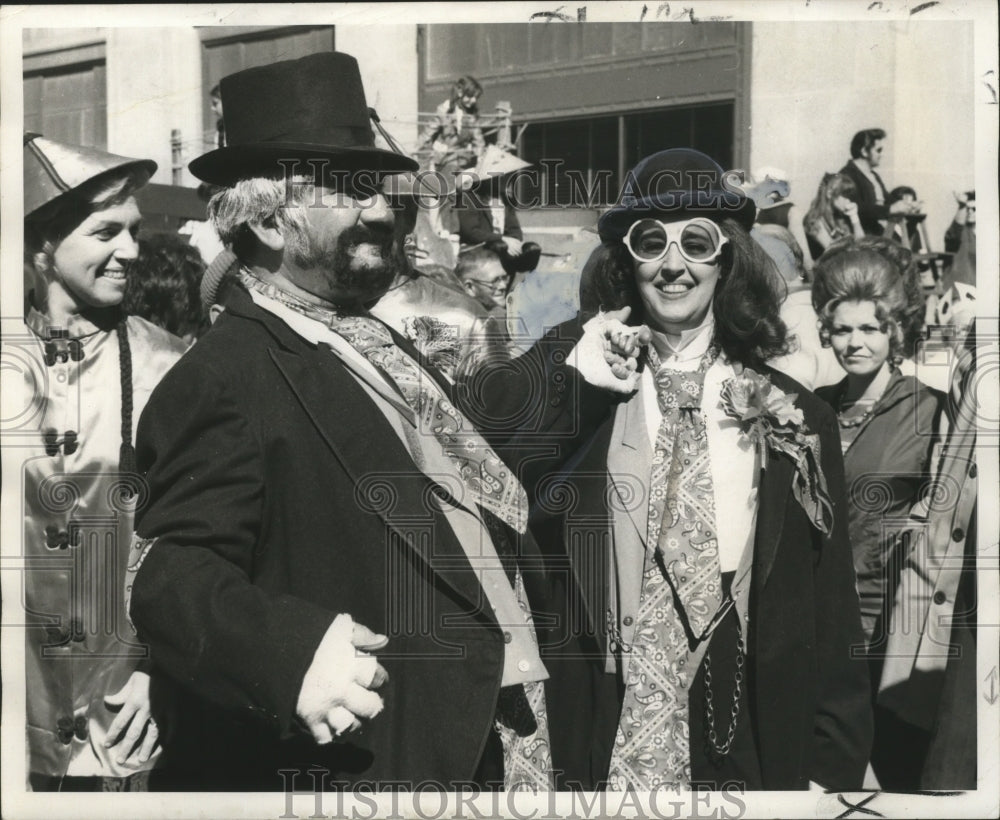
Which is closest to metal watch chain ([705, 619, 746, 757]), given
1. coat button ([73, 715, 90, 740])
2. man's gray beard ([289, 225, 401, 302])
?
man's gray beard ([289, 225, 401, 302])

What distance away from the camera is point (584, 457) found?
400cm

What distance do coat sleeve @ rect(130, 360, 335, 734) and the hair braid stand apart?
0.57m

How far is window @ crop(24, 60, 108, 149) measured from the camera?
4.20 metres

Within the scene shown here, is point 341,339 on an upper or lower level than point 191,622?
upper

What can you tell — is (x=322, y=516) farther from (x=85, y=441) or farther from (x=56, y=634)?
(x=56, y=634)

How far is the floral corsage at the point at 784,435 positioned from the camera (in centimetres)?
396

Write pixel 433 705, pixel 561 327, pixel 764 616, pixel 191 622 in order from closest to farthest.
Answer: pixel 191 622 → pixel 433 705 → pixel 764 616 → pixel 561 327

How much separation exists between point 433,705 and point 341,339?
3.42 ft

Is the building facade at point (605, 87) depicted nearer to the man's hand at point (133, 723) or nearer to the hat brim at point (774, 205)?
the hat brim at point (774, 205)

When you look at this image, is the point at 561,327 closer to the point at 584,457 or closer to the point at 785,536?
the point at 584,457

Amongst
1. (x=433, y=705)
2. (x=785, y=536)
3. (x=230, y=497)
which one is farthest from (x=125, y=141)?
(x=785, y=536)

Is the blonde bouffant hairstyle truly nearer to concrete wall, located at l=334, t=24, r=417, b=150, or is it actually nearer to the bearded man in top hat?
the bearded man in top hat

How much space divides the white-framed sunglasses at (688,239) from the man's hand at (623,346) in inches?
8.9

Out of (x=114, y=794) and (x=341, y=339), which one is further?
(x=114, y=794)
